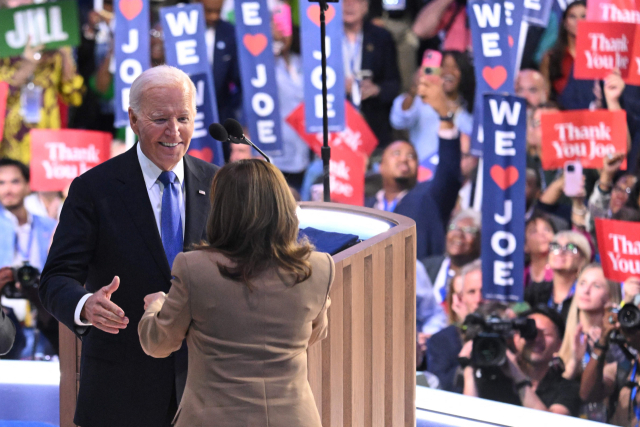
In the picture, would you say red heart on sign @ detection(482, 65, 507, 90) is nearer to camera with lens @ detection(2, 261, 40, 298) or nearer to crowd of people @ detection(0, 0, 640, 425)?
crowd of people @ detection(0, 0, 640, 425)

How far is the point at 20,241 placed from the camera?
5.23 m

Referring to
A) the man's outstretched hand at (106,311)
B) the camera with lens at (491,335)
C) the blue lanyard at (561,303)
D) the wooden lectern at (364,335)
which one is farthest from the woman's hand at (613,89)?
the man's outstretched hand at (106,311)

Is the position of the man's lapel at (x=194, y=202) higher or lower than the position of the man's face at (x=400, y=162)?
higher

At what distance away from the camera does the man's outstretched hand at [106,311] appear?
56.7 inches

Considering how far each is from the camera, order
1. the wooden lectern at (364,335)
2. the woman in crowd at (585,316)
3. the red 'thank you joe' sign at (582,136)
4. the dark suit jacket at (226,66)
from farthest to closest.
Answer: the dark suit jacket at (226,66) → the woman in crowd at (585,316) → the red 'thank you joe' sign at (582,136) → the wooden lectern at (364,335)

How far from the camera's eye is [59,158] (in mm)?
5098

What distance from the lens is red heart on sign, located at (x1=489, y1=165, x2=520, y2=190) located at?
14.5 ft

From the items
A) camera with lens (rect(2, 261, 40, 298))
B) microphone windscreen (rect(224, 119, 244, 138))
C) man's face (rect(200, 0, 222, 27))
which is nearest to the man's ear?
microphone windscreen (rect(224, 119, 244, 138))

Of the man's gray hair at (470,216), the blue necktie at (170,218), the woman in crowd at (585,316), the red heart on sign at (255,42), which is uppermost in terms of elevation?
the red heart on sign at (255,42)

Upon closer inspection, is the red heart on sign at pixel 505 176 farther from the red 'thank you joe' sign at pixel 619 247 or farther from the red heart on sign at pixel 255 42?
the red heart on sign at pixel 255 42

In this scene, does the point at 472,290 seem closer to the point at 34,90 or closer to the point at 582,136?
the point at 582,136

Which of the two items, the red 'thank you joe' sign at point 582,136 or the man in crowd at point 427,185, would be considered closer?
the red 'thank you joe' sign at point 582,136

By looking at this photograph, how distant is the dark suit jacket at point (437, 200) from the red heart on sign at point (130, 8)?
2.00 m

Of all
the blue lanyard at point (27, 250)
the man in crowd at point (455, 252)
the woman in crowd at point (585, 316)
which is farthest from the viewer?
the blue lanyard at point (27, 250)
